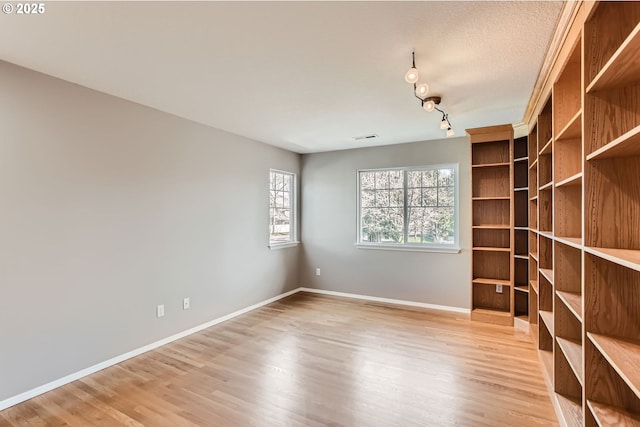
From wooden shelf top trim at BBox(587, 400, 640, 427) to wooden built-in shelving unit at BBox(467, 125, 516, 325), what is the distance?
2560 millimetres

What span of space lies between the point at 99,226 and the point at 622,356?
3596 millimetres

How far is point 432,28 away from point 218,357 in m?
3.23

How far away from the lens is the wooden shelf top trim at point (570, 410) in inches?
73.2

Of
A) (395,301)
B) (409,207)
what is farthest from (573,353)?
(409,207)

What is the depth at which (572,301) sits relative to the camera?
6.17ft

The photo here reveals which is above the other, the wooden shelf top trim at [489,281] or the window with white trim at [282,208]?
the window with white trim at [282,208]

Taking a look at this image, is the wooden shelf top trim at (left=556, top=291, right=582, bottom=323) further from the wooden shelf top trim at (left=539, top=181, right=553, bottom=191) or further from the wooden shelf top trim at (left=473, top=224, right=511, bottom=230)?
the wooden shelf top trim at (left=473, top=224, right=511, bottom=230)

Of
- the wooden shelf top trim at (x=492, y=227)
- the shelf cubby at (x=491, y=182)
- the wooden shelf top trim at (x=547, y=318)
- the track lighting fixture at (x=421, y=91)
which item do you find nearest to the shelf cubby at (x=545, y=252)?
the wooden shelf top trim at (x=547, y=318)

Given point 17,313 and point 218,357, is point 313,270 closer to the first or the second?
point 218,357

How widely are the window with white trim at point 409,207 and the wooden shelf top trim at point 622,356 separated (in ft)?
10.3

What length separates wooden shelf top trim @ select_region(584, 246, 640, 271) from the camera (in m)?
1.05

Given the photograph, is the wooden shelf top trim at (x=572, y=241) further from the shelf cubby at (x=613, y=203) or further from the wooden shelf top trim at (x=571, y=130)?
the wooden shelf top trim at (x=571, y=130)

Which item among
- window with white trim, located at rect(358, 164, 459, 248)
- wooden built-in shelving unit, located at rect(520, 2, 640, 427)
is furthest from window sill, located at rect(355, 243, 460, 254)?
wooden built-in shelving unit, located at rect(520, 2, 640, 427)

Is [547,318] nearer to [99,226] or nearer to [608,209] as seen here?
[608,209]
